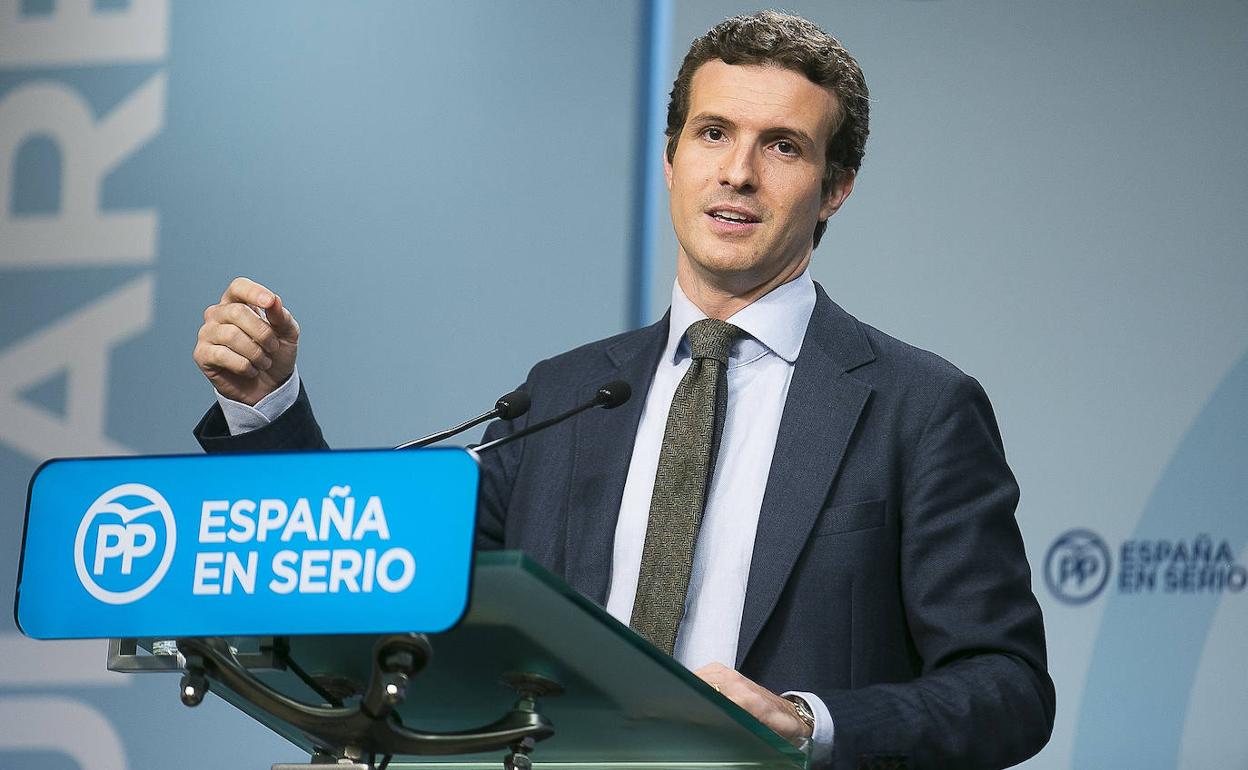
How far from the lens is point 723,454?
2008mm

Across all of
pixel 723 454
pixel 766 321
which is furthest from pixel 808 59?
pixel 723 454

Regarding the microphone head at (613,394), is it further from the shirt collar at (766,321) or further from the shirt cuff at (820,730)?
the shirt cuff at (820,730)

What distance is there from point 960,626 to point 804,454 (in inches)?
11.4

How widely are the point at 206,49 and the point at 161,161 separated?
0.99 feet

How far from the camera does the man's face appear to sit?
214 centimetres

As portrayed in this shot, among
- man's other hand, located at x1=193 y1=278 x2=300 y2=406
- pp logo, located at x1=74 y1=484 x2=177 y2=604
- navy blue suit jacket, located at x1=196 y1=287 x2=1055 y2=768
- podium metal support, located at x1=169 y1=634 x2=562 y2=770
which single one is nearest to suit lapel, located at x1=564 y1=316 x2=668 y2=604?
navy blue suit jacket, located at x1=196 y1=287 x2=1055 y2=768

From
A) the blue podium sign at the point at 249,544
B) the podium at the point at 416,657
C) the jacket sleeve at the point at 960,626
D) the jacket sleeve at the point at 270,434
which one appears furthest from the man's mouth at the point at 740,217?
the blue podium sign at the point at 249,544

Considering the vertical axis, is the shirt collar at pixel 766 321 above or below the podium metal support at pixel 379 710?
above

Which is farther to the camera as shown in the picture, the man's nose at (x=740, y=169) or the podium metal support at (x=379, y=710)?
the man's nose at (x=740, y=169)

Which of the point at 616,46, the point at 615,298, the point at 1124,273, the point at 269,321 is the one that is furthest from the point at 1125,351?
the point at 269,321

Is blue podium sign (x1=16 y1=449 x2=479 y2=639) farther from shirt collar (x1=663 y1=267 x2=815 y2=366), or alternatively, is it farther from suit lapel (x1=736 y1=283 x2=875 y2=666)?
shirt collar (x1=663 y1=267 x2=815 y2=366)

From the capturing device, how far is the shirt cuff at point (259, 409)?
1763 millimetres

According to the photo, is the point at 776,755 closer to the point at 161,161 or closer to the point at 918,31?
the point at 918,31

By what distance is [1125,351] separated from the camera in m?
3.12
